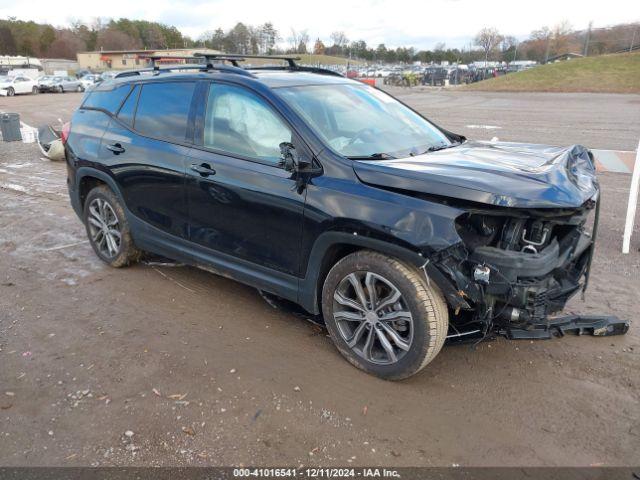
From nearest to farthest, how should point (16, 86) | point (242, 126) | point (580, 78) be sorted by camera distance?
point (242, 126)
point (580, 78)
point (16, 86)

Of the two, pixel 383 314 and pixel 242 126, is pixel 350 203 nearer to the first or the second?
pixel 383 314

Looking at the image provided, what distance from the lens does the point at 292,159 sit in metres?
3.39

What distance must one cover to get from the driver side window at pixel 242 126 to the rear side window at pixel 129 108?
106cm

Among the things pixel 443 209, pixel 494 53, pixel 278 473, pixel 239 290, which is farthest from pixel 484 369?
pixel 494 53

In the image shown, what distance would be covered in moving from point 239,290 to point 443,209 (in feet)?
7.83

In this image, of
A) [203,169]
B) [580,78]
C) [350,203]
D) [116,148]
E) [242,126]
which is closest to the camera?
[350,203]

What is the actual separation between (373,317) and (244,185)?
1.31m

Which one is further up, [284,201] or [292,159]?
[292,159]

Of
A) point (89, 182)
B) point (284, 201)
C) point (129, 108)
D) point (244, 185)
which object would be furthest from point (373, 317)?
point (89, 182)

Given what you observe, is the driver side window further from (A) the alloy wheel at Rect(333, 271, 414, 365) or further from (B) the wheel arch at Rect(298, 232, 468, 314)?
(A) the alloy wheel at Rect(333, 271, 414, 365)

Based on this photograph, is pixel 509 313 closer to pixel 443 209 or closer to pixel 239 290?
pixel 443 209

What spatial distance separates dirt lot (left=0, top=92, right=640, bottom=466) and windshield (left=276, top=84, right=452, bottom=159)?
1464 millimetres

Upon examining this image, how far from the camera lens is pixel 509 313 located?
3.00 metres

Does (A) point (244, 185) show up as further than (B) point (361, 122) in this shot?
No
